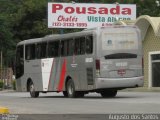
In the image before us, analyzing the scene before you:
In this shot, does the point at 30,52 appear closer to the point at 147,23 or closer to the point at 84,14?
the point at 147,23

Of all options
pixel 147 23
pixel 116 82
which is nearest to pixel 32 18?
pixel 147 23

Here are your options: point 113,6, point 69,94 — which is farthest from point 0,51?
point 69,94

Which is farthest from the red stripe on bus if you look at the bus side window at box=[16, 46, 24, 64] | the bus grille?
the bus side window at box=[16, 46, 24, 64]

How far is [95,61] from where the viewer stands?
27469mm

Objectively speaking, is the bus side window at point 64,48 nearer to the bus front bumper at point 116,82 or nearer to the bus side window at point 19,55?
the bus front bumper at point 116,82

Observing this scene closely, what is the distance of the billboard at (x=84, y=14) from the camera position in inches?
2068

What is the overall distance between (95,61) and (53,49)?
4511 mm

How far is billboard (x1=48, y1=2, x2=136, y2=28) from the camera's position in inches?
2068

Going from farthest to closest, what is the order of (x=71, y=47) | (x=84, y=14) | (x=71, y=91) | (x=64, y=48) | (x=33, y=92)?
(x=84, y=14), (x=33, y=92), (x=64, y=48), (x=71, y=91), (x=71, y=47)

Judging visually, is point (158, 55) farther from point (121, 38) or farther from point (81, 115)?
point (81, 115)

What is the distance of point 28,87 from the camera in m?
34.0

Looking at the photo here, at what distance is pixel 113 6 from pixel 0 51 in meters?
15.8

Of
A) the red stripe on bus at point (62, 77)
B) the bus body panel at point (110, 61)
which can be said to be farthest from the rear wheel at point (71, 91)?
the red stripe on bus at point (62, 77)

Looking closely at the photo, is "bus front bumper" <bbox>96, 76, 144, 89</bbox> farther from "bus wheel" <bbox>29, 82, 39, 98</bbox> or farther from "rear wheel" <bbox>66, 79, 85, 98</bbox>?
"bus wheel" <bbox>29, 82, 39, 98</bbox>
